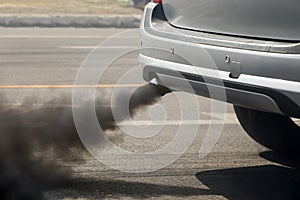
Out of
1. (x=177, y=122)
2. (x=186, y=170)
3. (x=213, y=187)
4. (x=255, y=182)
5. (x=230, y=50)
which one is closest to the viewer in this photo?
(x=230, y=50)

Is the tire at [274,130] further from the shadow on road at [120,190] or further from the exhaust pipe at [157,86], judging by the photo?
the shadow on road at [120,190]

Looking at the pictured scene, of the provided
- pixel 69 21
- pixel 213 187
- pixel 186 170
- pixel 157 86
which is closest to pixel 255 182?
pixel 213 187

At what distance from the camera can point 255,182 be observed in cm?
454

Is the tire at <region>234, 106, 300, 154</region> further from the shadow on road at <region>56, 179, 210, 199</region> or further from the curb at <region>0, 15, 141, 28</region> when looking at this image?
the curb at <region>0, 15, 141, 28</region>

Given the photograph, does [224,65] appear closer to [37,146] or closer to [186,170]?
[186,170]

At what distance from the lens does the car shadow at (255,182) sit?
4309 millimetres

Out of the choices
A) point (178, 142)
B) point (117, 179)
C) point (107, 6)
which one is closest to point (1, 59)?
point (178, 142)

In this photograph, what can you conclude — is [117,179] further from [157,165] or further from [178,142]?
[178,142]

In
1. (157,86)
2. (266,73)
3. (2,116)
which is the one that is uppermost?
(266,73)

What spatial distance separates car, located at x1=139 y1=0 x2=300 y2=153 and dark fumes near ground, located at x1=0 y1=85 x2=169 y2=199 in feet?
1.36

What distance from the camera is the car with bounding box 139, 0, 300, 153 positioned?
3510 millimetres

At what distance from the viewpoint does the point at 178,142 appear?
18.0ft

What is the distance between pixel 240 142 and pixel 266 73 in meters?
2.03

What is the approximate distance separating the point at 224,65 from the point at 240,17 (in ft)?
1.02
